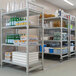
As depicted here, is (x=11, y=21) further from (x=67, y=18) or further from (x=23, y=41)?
(x=67, y=18)

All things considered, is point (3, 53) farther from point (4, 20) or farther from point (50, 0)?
point (50, 0)

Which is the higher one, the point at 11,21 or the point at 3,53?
the point at 11,21

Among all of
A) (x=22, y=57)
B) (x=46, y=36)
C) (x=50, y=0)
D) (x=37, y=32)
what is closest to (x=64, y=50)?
(x=46, y=36)

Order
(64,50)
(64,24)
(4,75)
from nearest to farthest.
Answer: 1. (4,75)
2. (64,50)
3. (64,24)

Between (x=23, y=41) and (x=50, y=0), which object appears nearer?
(x=23, y=41)

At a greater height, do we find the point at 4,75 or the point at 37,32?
the point at 37,32

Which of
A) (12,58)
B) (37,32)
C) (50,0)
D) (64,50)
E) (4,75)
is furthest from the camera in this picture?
(50,0)

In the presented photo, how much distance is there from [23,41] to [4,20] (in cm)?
120

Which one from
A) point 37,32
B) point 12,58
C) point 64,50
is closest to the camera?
point 12,58

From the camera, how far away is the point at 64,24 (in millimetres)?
5473

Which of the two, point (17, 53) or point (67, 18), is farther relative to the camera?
point (67, 18)

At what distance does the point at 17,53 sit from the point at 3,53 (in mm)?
711

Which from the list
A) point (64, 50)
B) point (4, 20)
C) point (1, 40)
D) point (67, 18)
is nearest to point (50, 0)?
point (67, 18)


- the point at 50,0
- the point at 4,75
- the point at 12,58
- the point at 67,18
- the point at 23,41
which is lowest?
the point at 4,75
